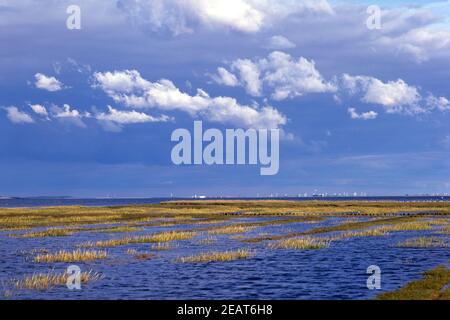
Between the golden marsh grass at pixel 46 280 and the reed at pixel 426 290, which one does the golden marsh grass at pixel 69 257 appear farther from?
the reed at pixel 426 290

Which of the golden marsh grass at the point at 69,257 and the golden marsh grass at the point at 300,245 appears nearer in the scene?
the golden marsh grass at the point at 69,257

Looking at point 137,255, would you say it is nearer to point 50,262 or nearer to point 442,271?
point 50,262

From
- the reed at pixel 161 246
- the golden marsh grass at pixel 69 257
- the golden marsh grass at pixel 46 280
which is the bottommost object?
the golden marsh grass at pixel 46 280

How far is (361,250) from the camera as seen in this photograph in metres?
53.3

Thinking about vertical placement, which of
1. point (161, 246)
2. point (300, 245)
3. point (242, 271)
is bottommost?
point (242, 271)

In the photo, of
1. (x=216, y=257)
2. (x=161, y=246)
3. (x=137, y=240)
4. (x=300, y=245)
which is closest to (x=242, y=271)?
(x=216, y=257)

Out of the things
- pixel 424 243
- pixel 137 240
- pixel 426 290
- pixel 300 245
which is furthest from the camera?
pixel 137 240

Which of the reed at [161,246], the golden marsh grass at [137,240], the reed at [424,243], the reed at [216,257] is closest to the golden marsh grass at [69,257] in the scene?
the reed at [161,246]

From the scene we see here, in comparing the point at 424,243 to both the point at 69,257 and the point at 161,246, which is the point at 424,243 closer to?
the point at 161,246

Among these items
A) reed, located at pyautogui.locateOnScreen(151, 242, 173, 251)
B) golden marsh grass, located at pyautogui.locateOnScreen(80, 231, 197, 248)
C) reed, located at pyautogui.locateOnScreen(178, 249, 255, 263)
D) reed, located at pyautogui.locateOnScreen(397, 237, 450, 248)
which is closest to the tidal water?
reed, located at pyautogui.locateOnScreen(151, 242, 173, 251)

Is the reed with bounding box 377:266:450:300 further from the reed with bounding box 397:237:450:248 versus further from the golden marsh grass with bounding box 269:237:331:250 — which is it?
the reed with bounding box 397:237:450:248

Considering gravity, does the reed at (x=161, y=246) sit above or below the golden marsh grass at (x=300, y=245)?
below
